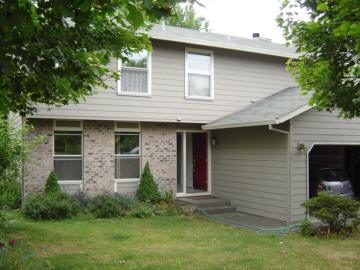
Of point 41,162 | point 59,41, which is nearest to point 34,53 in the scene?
point 59,41

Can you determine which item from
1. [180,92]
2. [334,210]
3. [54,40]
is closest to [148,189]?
[180,92]

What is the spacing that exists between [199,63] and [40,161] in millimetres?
6600

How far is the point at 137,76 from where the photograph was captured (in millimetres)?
13805

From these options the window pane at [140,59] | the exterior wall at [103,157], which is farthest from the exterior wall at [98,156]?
the window pane at [140,59]

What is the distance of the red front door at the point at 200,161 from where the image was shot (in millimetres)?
15609

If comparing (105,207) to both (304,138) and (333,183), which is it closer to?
(304,138)

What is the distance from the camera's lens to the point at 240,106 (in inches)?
608

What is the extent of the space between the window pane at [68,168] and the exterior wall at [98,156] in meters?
0.23

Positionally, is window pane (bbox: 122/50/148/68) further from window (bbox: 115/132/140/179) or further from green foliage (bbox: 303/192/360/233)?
green foliage (bbox: 303/192/360/233)

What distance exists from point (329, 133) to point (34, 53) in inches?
399

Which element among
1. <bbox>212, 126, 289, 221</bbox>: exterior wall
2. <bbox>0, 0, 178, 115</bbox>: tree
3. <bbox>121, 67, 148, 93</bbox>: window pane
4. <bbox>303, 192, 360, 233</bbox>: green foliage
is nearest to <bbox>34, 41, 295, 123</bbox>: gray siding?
<bbox>121, 67, 148, 93</bbox>: window pane

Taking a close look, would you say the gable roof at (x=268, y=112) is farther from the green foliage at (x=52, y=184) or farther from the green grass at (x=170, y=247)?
the green foliage at (x=52, y=184)

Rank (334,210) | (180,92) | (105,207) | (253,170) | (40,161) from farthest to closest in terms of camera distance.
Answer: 1. (180,92)
2. (253,170)
3. (40,161)
4. (105,207)
5. (334,210)

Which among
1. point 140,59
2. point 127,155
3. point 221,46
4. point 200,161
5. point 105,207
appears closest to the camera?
point 105,207
